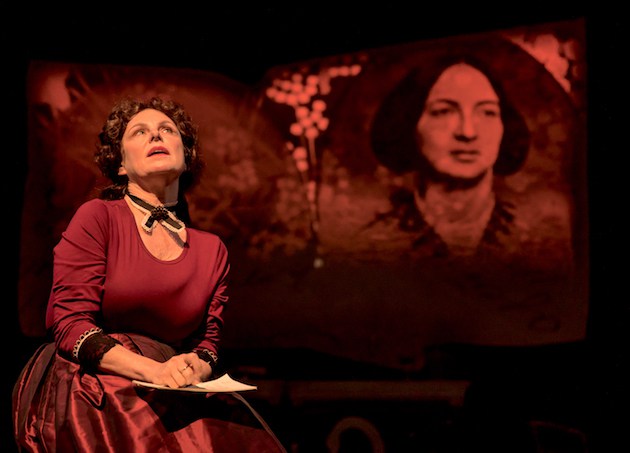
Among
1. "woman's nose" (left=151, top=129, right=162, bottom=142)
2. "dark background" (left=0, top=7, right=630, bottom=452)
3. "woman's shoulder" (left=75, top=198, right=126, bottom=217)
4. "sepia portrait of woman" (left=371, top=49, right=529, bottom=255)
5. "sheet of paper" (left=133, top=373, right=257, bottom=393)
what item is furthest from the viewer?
"sepia portrait of woman" (left=371, top=49, right=529, bottom=255)

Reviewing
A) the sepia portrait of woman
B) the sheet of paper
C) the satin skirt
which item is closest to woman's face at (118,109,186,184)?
the satin skirt

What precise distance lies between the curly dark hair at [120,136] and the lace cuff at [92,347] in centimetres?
43

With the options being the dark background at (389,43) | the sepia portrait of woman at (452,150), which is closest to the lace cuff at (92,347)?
the dark background at (389,43)

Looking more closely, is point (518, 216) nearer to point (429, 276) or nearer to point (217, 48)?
point (429, 276)

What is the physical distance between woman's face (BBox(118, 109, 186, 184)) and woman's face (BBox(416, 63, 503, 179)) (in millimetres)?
961

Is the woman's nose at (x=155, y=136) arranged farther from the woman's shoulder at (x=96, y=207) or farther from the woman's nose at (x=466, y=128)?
the woman's nose at (x=466, y=128)

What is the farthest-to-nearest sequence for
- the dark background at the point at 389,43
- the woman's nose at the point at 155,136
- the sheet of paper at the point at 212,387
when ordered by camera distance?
the dark background at the point at 389,43 → the woman's nose at the point at 155,136 → the sheet of paper at the point at 212,387

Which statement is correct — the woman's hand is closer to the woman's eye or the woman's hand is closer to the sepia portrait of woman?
the sepia portrait of woman

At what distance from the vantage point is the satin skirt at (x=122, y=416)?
1.50 metres

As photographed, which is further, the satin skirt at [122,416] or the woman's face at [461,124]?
the woman's face at [461,124]

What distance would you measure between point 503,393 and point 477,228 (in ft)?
1.68

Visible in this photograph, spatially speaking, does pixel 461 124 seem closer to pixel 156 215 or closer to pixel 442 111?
pixel 442 111

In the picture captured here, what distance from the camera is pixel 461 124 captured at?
98.9 inches

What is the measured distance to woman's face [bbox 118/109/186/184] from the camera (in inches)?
70.1
